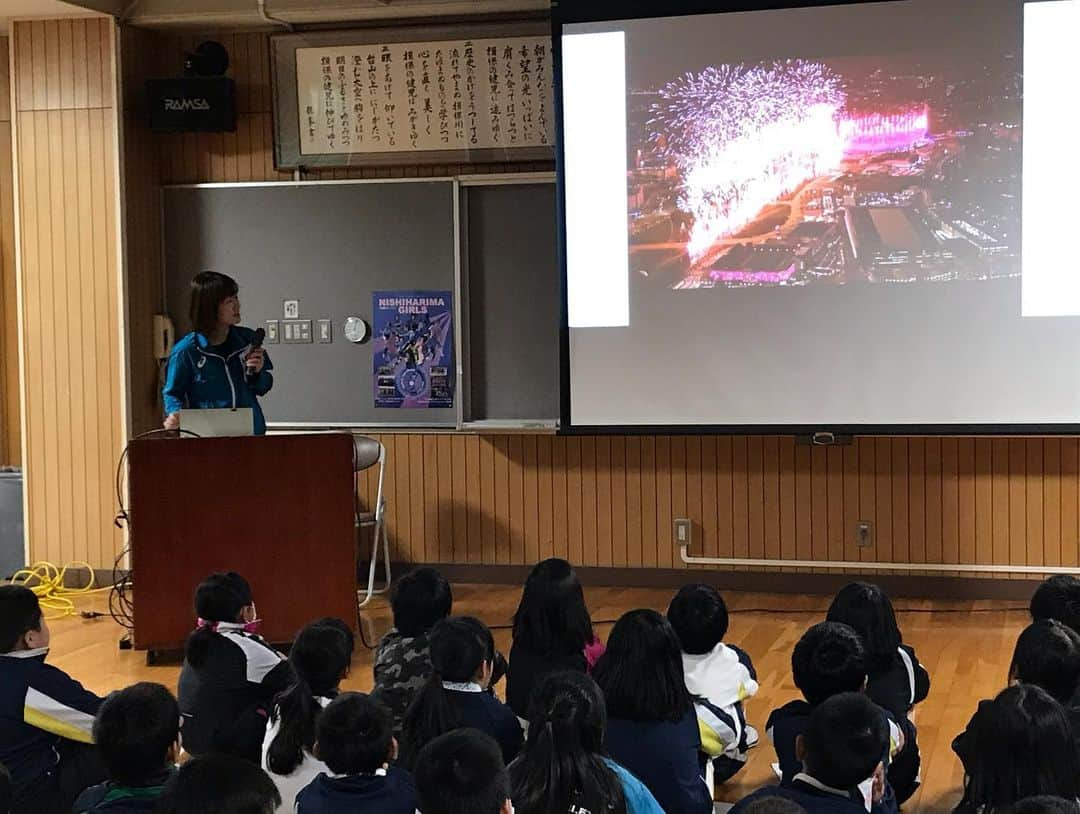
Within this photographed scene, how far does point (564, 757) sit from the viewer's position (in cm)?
216

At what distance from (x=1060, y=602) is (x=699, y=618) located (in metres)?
0.88

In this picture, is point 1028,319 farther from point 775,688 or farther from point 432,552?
point 432,552

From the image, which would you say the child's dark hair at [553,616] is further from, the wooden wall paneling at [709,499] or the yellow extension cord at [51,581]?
the yellow extension cord at [51,581]

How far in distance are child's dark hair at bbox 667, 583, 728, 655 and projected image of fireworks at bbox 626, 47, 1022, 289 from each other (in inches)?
94.3

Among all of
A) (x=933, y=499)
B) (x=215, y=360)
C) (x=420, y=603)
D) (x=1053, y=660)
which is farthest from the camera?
(x=933, y=499)

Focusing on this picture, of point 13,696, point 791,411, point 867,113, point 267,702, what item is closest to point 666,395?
point 791,411

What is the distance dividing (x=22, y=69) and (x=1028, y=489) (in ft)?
16.1

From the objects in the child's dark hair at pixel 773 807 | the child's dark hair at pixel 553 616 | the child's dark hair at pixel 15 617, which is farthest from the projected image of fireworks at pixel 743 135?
the child's dark hair at pixel 773 807

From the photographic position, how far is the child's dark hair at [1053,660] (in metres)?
2.63

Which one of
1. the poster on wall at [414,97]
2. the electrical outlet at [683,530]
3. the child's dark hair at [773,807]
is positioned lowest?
the electrical outlet at [683,530]

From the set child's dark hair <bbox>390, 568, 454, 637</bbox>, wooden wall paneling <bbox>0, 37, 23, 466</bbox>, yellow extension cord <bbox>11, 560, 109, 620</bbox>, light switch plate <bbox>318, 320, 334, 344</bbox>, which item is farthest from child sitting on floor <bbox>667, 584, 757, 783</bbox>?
wooden wall paneling <bbox>0, 37, 23, 466</bbox>

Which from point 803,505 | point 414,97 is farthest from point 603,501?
point 414,97

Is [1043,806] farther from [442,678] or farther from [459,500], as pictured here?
[459,500]

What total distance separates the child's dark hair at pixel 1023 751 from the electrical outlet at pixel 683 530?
3772 mm
